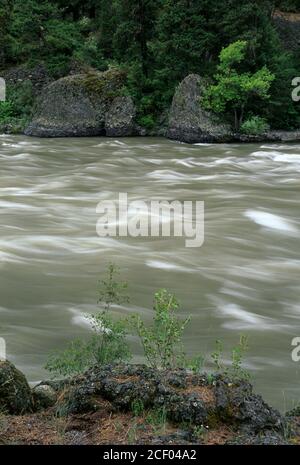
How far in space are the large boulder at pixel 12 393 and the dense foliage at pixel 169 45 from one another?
73.8ft

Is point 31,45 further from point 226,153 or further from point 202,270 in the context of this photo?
point 202,270

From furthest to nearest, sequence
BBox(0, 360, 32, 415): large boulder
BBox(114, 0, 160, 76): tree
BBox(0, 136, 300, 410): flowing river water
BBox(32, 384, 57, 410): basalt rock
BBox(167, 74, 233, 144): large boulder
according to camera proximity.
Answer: BBox(114, 0, 160, 76): tree < BBox(167, 74, 233, 144): large boulder < BBox(0, 136, 300, 410): flowing river water < BBox(32, 384, 57, 410): basalt rock < BBox(0, 360, 32, 415): large boulder

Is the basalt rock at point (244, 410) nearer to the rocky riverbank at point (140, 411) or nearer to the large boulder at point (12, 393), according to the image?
the rocky riverbank at point (140, 411)

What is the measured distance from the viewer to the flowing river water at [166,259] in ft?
20.2

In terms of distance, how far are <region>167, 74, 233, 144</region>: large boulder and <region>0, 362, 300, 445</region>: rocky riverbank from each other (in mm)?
20438

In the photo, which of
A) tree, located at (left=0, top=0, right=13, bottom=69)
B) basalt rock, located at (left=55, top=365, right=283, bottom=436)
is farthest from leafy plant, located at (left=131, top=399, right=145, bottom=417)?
tree, located at (left=0, top=0, right=13, bottom=69)

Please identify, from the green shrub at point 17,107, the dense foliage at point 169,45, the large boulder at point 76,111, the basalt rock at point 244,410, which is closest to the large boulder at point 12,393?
the basalt rock at point 244,410

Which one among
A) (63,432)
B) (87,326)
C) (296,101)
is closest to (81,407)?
(63,432)

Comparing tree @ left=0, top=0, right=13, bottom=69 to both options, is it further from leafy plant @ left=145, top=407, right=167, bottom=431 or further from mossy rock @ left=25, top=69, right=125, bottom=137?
leafy plant @ left=145, top=407, right=167, bottom=431

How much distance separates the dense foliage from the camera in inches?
1014

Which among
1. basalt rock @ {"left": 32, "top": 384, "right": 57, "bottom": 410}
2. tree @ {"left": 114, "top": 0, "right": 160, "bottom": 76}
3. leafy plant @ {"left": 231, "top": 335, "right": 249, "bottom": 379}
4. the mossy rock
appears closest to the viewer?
basalt rock @ {"left": 32, "top": 384, "right": 57, "bottom": 410}

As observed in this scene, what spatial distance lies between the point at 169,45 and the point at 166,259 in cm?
1996

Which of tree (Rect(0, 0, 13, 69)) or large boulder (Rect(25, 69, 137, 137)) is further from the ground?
tree (Rect(0, 0, 13, 69))

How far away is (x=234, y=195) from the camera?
14109 millimetres
